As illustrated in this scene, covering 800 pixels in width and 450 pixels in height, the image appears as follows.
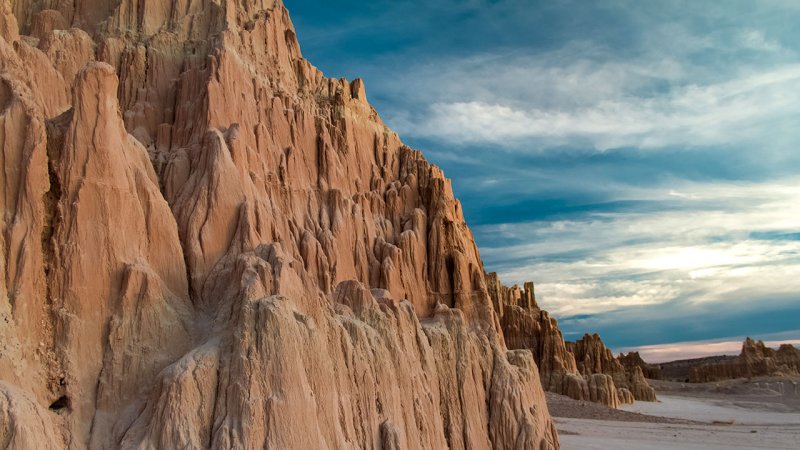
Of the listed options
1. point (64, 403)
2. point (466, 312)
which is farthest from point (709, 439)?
point (64, 403)

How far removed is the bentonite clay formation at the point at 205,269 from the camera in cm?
1571

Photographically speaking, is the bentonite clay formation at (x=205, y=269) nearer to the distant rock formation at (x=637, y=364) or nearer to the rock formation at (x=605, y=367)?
the rock formation at (x=605, y=367)

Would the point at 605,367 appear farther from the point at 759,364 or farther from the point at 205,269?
the point at 205,269

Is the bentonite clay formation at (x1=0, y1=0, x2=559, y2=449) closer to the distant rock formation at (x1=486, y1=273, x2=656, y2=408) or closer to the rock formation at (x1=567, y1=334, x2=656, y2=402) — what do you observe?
the distant rock formation at (x1=486, y1=273, x2=656, y2=408)

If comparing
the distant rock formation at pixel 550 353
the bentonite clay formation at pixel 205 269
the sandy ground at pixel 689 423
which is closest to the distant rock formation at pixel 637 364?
the sandy ground at pixel 689 423

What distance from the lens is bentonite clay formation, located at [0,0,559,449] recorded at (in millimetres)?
15711

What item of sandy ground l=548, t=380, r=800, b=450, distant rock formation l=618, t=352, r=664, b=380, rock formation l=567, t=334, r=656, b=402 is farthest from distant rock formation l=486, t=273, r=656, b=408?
distant rock formation l=618, t=352, r=664, b=380

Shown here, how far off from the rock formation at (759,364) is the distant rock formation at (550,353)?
125 ft

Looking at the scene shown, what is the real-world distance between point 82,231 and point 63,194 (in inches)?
40.8

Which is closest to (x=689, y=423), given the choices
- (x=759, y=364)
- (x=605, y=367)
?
(x=605, y=367)

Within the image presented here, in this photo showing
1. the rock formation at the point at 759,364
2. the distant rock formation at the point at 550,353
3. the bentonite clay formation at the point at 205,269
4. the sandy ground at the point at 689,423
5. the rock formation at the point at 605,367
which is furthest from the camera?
the rock formation at the point at 759,364

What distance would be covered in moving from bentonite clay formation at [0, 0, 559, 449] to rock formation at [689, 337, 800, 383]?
110 m

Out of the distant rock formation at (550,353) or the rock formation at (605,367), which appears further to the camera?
the rock formation at (605,367)

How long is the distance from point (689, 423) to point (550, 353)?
2416 cm
